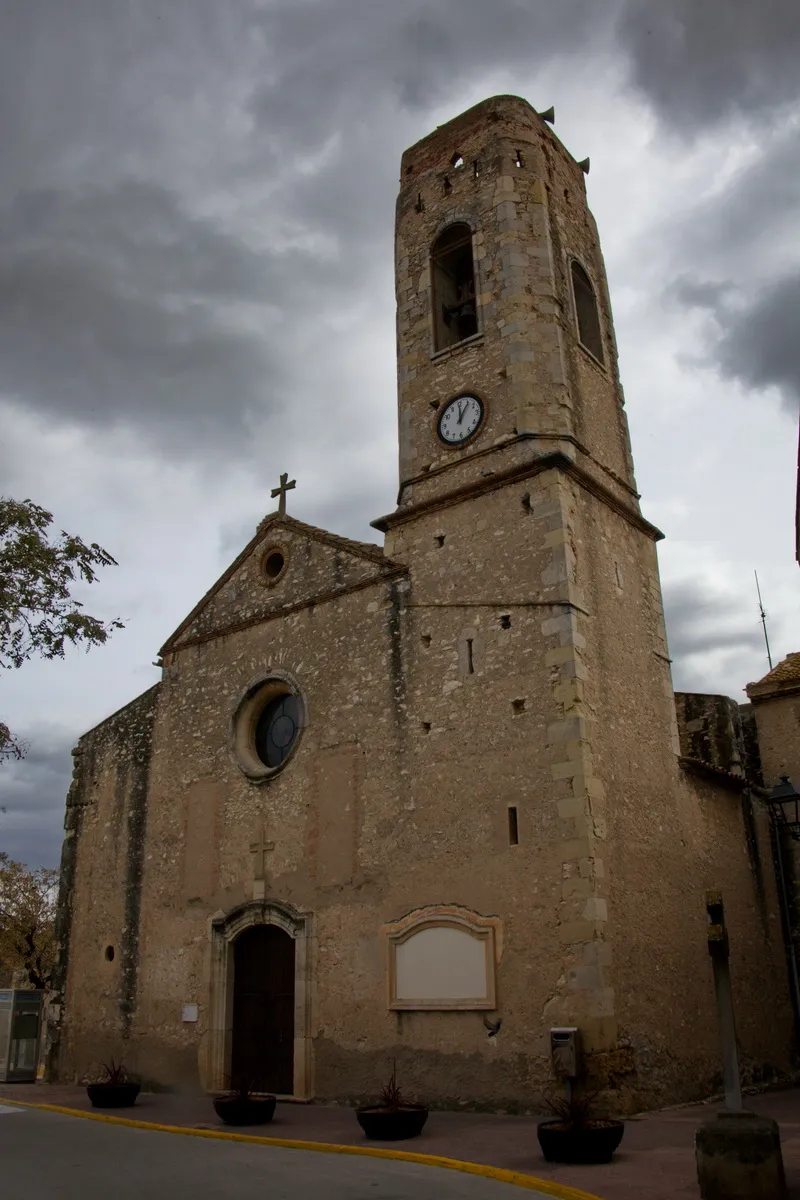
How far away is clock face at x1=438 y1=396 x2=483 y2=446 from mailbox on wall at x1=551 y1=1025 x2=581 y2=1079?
8.64m

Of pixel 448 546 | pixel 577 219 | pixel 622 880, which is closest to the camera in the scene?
pixel 622 880

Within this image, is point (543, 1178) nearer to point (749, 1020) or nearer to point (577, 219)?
point (749, 1020)

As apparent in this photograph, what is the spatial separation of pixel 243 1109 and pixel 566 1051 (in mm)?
3742

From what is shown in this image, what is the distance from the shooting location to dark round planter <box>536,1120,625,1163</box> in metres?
8.45

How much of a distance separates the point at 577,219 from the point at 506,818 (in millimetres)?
11536

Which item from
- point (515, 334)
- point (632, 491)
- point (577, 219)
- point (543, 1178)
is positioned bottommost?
point (543, 1178)

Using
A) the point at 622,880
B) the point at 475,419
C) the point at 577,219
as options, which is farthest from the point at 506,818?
the point at 577,219

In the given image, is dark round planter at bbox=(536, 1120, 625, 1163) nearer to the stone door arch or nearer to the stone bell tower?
the stone bell tower

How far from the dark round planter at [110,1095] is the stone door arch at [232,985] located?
4.85 feet

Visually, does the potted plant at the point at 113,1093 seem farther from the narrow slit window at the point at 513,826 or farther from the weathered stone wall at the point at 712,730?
the weathered stone wall at the point at 712,730

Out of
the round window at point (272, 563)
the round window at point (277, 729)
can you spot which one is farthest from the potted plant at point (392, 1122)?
the round window at point (272, 563)

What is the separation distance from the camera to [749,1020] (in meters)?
15.2

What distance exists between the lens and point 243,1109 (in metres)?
11.4

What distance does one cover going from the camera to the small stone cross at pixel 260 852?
15.4m
